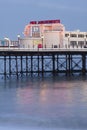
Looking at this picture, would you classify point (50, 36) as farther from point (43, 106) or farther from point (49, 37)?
point (43, 106)

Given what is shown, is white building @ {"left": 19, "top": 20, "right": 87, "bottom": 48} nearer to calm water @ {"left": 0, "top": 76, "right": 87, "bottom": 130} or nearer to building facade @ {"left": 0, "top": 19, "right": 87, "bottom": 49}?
building facade @ {"left": 0, "top": 19, "right": 87, "bottom": 49}

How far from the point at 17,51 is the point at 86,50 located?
8.15 metres

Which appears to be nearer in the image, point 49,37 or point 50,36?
point 49,37

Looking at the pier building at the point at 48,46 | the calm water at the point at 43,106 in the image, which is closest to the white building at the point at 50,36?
the pier building at the point at 48,46

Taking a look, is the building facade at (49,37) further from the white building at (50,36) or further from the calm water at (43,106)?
the calm water at (43,106)

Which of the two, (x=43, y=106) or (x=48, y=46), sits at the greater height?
(x=48, y=46)

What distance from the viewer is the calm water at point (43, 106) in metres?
32.2

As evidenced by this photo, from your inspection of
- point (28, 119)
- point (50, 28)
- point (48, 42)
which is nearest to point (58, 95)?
point (28, 119)

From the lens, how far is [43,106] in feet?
129

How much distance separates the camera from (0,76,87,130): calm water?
105 ft

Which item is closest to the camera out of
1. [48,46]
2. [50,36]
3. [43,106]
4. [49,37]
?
[43,106]

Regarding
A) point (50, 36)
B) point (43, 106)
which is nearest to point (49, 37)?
point (50, 36)

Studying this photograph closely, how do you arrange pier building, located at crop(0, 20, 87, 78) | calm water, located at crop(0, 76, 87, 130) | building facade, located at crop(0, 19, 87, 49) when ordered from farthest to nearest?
building facade, located at crop(0, 19, 87, 49) → pier building, located at crop(0, 20, 87, 78) → calm water, located at crop(0, 76, 87, 130)

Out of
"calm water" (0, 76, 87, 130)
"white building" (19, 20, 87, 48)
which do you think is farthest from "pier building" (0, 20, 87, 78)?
"calm water" (0, 76, 87, 130)
